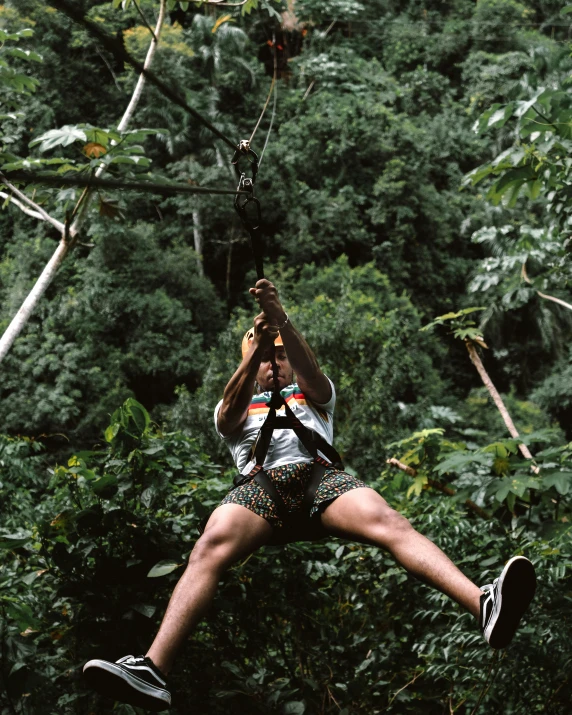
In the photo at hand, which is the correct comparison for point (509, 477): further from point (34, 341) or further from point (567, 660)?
point (34, 341)

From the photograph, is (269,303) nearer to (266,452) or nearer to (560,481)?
(266,452)

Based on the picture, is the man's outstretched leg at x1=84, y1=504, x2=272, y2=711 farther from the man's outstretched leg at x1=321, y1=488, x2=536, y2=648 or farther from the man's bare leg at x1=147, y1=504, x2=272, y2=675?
the man's outstretched leg at x1=321, y1=488, x2=536, y2=648

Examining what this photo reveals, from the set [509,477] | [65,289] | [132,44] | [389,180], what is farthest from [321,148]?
[509,477]

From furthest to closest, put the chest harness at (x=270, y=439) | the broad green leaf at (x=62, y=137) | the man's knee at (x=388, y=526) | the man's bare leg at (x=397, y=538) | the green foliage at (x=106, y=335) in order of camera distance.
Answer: the green foliage at (x=106, y=335)
the broad green leaf at (x=62, y=137)
the chest harness at (x=270, y=439)
the man's knee at (x=388, y=526)
the man's bare leg at (x=397, y=538)

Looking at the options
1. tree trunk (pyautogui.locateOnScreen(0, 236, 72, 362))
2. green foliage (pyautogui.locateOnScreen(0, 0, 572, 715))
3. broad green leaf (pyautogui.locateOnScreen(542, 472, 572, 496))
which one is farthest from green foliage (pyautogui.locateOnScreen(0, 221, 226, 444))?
broad green leaf (pyautogui.locateOnScreen(542, 472, 572, 496))

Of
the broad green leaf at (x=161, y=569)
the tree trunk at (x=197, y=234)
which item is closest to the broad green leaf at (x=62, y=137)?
the broad green leaf at (x=161, y=569)

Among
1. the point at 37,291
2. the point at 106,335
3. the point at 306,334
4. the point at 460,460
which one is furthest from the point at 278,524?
the point at 106,335

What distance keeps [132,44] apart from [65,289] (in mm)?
6653

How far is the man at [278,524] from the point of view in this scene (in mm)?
1828

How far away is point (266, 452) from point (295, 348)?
309 mm

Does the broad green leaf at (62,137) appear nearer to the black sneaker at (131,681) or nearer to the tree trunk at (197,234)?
the black sneaker at (131,681)

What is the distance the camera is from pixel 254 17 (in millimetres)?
21484

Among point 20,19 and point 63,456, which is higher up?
point 20,19

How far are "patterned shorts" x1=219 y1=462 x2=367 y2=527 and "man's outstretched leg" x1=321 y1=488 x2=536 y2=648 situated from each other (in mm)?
35
